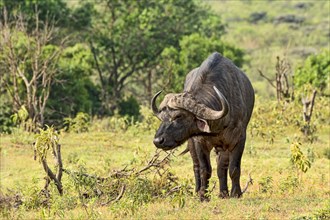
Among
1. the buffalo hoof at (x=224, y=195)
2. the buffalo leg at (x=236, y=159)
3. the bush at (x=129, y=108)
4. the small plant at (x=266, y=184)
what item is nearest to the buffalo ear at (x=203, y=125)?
the buffalo leg at (x=236, y=159)

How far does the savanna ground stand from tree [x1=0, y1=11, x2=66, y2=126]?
5.63 feet

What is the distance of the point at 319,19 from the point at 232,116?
105 meters

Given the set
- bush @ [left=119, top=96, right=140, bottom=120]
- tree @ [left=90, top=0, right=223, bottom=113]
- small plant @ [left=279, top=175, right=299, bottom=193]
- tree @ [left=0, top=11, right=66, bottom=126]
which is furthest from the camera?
tree @ [left=90, top=0, right=223, bottom=113]

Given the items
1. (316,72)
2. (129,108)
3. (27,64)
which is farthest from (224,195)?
(316,72)

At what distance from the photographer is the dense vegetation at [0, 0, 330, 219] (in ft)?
27.8

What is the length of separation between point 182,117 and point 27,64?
15838 mm

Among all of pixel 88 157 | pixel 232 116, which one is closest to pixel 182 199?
pixel 232 116

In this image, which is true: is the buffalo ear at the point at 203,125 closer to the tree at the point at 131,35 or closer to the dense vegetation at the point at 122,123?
the dense vegetation at the point at 122,123

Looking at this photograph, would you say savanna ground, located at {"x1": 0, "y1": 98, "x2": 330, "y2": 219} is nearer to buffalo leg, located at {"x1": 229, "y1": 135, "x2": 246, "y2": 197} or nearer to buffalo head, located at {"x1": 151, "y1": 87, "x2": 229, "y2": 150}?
buffalo leg, located at {"x1": 229, "y1": 135, "x2": 246, "y2": 197}

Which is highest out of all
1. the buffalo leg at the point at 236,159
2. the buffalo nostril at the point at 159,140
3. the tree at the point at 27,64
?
the buffalo nostril at the point at 159,140

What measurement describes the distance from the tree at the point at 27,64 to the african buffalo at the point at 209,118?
10558mm

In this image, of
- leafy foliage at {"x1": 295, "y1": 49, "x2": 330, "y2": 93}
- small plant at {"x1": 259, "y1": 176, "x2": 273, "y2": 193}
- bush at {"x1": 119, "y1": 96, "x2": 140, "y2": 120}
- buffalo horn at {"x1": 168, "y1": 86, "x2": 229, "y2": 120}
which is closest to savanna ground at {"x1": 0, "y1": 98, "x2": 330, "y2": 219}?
small plant at {"x1": 259, "y1": 176, "x2": 273, "y2": 193}

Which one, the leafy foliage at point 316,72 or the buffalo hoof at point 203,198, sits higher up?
the buffalo hoof at point 203,198

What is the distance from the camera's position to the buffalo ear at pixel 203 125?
8203mm
